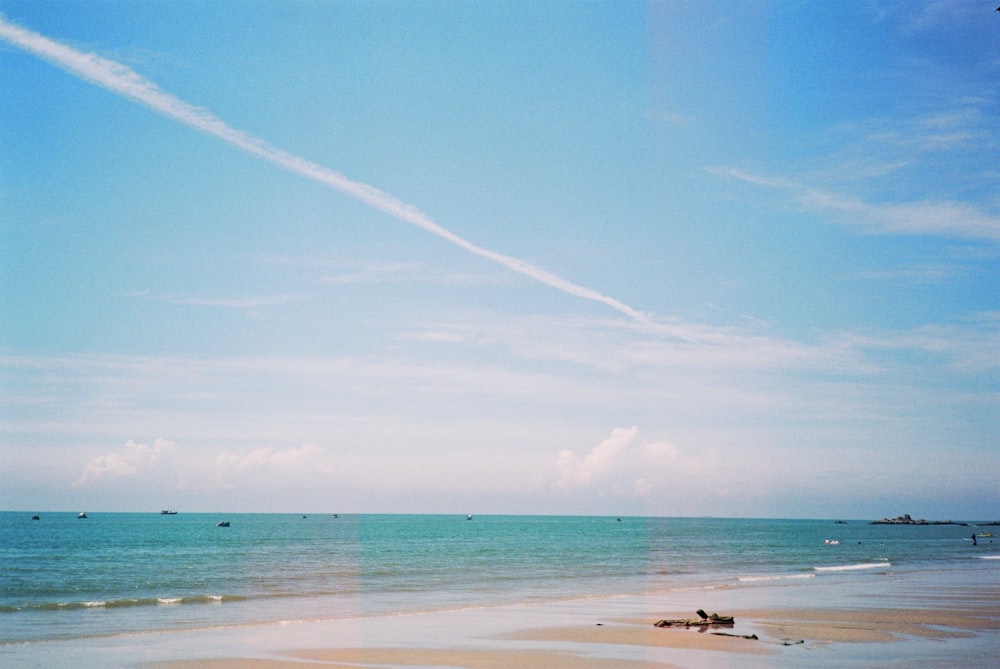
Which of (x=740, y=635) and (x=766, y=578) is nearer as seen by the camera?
(x=740, y=635)

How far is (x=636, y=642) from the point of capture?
23.1m

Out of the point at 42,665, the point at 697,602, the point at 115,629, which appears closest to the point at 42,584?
the point at 115,629

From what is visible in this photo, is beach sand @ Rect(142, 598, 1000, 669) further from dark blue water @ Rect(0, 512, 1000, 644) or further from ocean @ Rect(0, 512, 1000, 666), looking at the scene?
dark blue water @ Rect(0, 512, 1000, 644)

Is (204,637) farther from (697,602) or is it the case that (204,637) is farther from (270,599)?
(697,602)

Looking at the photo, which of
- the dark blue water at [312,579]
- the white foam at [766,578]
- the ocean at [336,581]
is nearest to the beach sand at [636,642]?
the ocean at [336,581]

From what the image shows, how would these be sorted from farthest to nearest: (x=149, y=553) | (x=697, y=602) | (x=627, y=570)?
(x=149, y=553) → (x=627, y=570) → (x=697, y=602)

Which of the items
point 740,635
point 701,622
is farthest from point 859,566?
point 740,635

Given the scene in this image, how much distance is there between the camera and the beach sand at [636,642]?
20.0 meters

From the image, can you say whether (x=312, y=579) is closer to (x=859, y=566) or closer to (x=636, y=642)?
(x=636, y=642)

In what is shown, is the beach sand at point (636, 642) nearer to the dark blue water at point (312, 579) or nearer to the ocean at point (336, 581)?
the ocean at point (336, 581)

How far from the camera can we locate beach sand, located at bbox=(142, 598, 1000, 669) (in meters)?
20.0

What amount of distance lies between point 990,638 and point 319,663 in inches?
748

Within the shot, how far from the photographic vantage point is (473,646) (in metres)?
22.7

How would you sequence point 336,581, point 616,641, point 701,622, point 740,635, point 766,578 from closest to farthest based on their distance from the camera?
point 616,641 → point 740,635 → point 701,622 → point 336,581 → point 766,578
